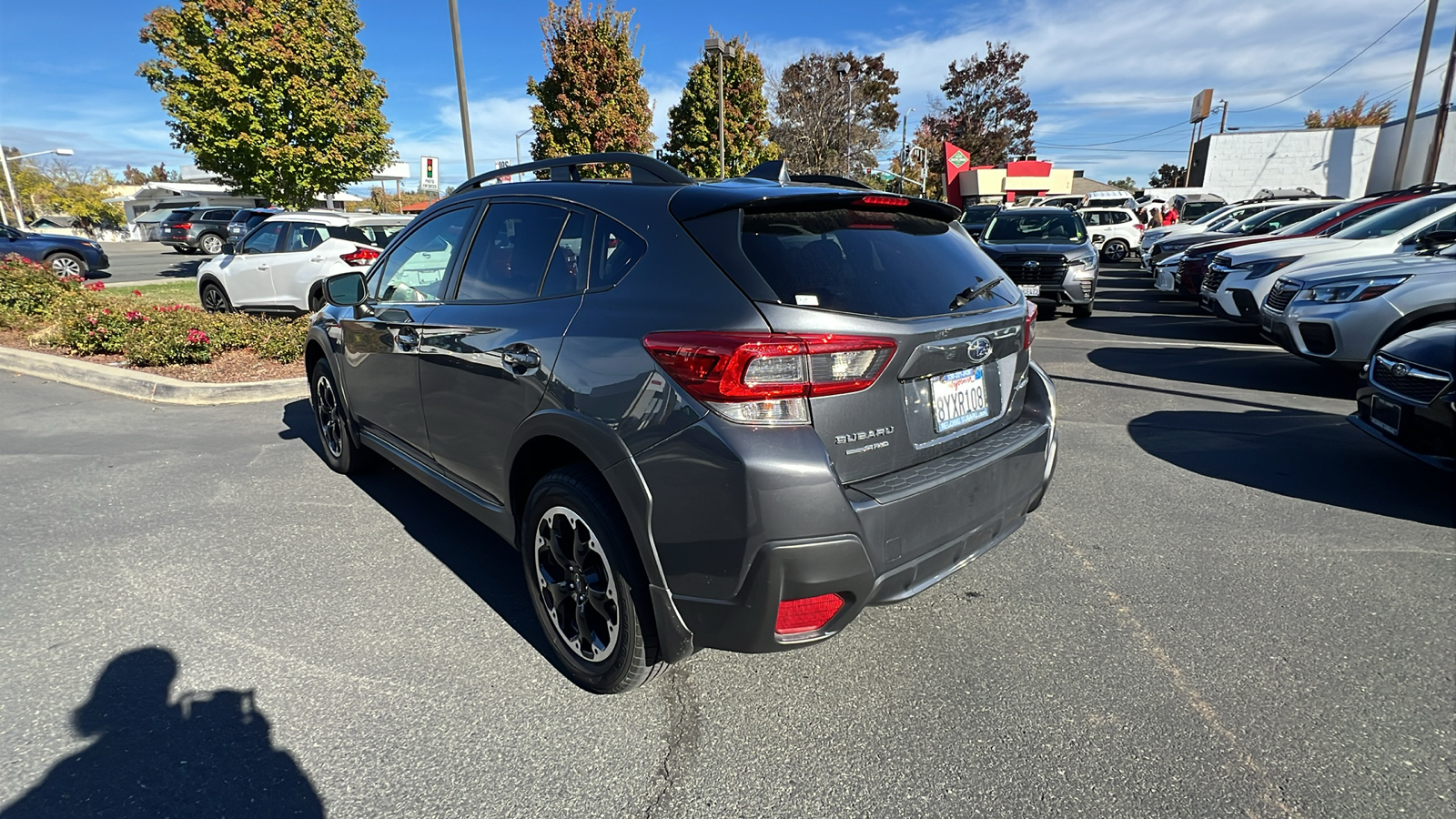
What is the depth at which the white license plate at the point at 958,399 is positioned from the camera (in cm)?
238

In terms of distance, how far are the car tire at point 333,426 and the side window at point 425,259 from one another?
95 cm

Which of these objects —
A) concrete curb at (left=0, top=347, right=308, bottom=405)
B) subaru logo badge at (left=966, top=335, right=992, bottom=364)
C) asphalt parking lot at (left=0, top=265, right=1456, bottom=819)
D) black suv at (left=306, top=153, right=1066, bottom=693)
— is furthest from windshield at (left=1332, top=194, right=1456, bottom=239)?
concrete curb at (left=0, top=347, right=308, bottom=405)

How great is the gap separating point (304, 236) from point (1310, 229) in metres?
14.5

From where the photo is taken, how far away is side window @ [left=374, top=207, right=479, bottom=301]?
11.1 ft

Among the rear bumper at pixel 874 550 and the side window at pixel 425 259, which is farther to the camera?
the side window at pixel 425 259

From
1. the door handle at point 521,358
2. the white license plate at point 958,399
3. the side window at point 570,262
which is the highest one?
the side window at point 570,262

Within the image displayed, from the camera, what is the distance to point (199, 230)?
93.7 feet

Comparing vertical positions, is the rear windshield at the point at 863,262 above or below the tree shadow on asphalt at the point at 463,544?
above

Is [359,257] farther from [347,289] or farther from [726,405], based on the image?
[726,405]

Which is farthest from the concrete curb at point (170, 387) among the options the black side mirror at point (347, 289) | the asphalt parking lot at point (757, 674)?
the black side mirror at point (347, 289)

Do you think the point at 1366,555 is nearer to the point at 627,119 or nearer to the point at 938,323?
the point at 938,323

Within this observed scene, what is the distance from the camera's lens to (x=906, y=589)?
89.5 inches

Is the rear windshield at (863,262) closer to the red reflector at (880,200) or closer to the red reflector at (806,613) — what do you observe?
the red reflector at (880,200)

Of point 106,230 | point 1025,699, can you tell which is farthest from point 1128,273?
point 106,230
